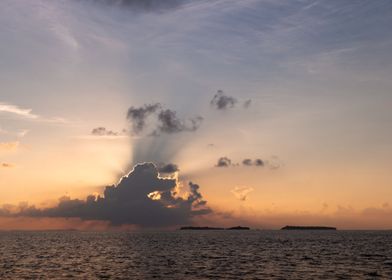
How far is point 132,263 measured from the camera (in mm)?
97875

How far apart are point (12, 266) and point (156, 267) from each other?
29.6 metres

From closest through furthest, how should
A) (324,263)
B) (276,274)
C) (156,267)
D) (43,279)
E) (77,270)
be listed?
(43,279)
(276,274)
(77,270)
(156,267)
(324,263)

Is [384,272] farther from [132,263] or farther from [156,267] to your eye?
[132,263]

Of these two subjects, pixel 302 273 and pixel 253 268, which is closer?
pixel 302 273

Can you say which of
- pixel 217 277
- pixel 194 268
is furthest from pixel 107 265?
pixel 217 277

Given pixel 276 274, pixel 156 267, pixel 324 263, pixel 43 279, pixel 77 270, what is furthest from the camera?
pixel 324 263

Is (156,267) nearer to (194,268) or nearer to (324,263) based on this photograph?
(194,268)

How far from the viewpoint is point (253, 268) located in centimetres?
8638

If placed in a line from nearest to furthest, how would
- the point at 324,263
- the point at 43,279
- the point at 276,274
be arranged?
the point at 43,279 < the point at 276,274 < the point at 324,263

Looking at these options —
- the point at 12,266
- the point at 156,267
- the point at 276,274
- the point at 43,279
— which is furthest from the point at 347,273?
the point at 12,266

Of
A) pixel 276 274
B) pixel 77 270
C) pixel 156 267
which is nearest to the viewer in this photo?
pixel 276 274

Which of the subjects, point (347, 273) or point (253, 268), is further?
point (253, 268)

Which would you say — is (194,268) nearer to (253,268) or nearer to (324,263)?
(253,268)

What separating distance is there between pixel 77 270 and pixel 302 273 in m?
40.5
